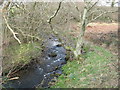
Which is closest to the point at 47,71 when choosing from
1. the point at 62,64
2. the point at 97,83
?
the point at 62,64

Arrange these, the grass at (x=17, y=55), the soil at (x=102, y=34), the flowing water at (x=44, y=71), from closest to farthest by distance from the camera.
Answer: the flowing water at (x=44, y=71)
the grass at (x=17, y=55)
the soil at (x=102, y=34)

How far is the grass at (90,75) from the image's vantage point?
922cm

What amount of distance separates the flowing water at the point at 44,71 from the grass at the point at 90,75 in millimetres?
1048

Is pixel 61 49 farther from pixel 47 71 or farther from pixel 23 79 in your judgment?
pixel 23 79

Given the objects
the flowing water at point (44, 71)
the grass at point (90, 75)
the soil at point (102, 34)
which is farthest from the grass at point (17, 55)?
the soil at point (102, 34)

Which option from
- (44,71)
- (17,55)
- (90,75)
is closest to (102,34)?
(44,71)

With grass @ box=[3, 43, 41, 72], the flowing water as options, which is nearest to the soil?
the flowing water

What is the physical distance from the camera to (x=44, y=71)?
47.0 ft

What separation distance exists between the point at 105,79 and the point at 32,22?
9.99m

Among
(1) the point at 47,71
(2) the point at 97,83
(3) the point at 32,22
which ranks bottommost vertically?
(1) the point at 47,71

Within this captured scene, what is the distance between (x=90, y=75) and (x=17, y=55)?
6.24 meters

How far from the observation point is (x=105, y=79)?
30.9ft

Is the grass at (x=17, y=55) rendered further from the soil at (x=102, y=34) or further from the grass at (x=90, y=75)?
the soil at (x=102, y=34)

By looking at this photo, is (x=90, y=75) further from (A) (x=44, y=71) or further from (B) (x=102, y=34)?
(B) (x=102, y=34)
